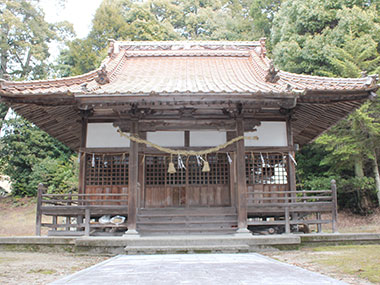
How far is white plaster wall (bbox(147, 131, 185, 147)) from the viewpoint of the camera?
10.8 metres

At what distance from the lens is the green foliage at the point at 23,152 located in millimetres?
27578

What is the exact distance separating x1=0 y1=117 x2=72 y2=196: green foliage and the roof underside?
569 inches

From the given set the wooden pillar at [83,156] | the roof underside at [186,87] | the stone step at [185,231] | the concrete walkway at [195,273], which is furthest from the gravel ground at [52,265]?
the roof underside at [186,87]

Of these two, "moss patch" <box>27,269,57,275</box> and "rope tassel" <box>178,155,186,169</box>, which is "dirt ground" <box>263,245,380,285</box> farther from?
"moss patch" <box>27,269,57,275</box>

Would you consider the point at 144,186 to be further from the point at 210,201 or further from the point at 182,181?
the point at 210,201

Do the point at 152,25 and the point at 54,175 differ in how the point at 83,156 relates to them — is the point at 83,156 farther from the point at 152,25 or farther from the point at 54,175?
the point at 152,25

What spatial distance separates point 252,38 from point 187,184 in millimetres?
25895

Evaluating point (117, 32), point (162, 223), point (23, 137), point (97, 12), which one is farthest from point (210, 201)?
point (97, 12)

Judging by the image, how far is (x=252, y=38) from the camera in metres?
33.1

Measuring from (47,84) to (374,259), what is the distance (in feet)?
31.4

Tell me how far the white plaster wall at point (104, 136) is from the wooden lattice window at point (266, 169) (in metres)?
3.94

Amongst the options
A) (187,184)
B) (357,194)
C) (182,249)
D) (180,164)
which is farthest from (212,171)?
(357,194)

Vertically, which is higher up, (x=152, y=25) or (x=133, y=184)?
(x=152, y=25)

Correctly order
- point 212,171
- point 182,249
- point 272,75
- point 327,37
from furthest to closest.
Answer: point 327,37 < point 212,171 < point 272,75 < point 182,249
